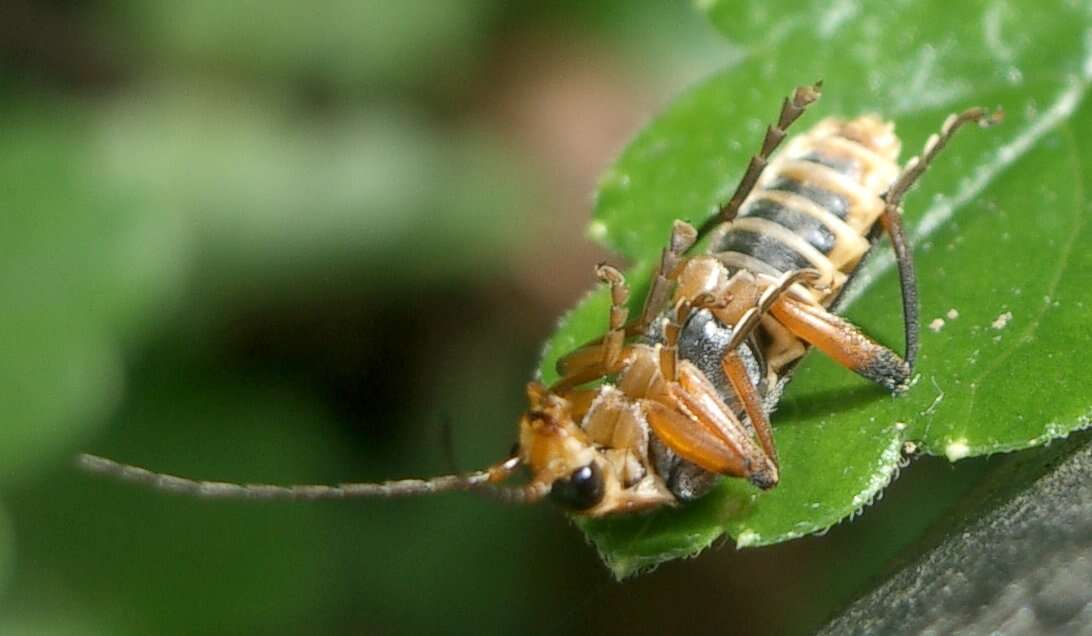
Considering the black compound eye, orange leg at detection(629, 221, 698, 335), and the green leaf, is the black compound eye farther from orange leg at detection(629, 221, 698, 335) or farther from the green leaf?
orange leg at detection(629, 221, 698, 335)

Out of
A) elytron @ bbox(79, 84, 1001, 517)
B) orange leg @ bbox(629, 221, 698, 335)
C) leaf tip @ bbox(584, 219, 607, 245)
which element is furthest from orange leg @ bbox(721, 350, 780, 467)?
leaf tip @ bbox(584, 219, 607, 245)

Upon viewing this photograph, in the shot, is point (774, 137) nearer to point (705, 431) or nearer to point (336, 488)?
point (705, 431)

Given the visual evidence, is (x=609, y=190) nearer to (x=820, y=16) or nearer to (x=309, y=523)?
(x=820, y=16)

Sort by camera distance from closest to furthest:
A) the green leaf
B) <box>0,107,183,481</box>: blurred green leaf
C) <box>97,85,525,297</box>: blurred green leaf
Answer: the green leaf
<box>0,107,183,481</box>: blurred green leaf
<box>97,85,525,297</box>: blurred green leaf

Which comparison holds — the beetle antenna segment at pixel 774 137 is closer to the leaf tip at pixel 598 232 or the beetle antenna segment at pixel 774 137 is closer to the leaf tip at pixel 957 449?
the leaf tip at pixel 598 232

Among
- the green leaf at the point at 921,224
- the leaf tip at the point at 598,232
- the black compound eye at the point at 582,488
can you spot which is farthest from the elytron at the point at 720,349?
the leaf tip at the point at 598,232

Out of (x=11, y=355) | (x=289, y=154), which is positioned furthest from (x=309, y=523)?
(x=289, y=154)

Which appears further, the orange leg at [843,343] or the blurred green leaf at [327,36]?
the blurred green leaf at [327,36]
